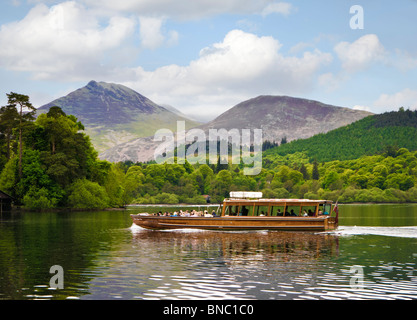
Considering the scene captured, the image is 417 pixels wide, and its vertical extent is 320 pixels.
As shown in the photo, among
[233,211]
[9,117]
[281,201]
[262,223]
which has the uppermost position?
[9,117]

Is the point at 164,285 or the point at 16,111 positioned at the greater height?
the point at 16,111

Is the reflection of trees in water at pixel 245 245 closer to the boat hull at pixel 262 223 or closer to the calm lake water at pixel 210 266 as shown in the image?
the calm lake water at pixel 210 266

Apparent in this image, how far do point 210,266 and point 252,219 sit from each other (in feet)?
87.3

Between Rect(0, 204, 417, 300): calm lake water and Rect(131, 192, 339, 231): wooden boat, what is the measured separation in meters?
3.94

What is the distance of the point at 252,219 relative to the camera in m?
59.5

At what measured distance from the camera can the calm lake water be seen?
25142 mm

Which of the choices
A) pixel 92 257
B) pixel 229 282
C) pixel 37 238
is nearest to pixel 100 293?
pixel 229 282

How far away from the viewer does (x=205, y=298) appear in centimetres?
2391
